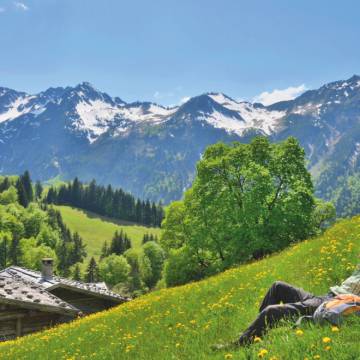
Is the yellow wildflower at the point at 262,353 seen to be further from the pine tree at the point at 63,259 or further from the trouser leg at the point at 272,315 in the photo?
the pine tree at the point at 63,259

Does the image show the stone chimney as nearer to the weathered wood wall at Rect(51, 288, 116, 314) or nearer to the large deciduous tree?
the weathered wood wall at Rect(51, 288, 116, 314)

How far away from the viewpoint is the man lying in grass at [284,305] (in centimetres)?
796

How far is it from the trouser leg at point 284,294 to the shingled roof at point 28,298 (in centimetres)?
1767

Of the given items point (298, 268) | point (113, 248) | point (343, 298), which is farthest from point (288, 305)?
point (113, 248)

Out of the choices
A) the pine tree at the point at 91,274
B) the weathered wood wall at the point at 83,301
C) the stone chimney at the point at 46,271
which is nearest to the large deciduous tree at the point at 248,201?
the weathered wood wall at the point at 83,301

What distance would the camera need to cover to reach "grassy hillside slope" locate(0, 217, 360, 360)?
21.9ft

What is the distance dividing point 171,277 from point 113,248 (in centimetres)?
12565

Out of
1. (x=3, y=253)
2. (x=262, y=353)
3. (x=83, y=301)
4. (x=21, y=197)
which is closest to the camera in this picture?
(x=262, y=353)

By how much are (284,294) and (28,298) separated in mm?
19109

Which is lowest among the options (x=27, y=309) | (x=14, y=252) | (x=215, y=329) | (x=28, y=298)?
(x=14, y=252)

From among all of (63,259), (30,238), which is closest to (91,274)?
(63,259)

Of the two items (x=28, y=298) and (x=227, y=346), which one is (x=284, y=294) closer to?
(x=227, y=346)

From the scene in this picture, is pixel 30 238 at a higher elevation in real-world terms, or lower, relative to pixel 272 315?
lower

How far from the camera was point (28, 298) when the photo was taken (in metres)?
24.7
